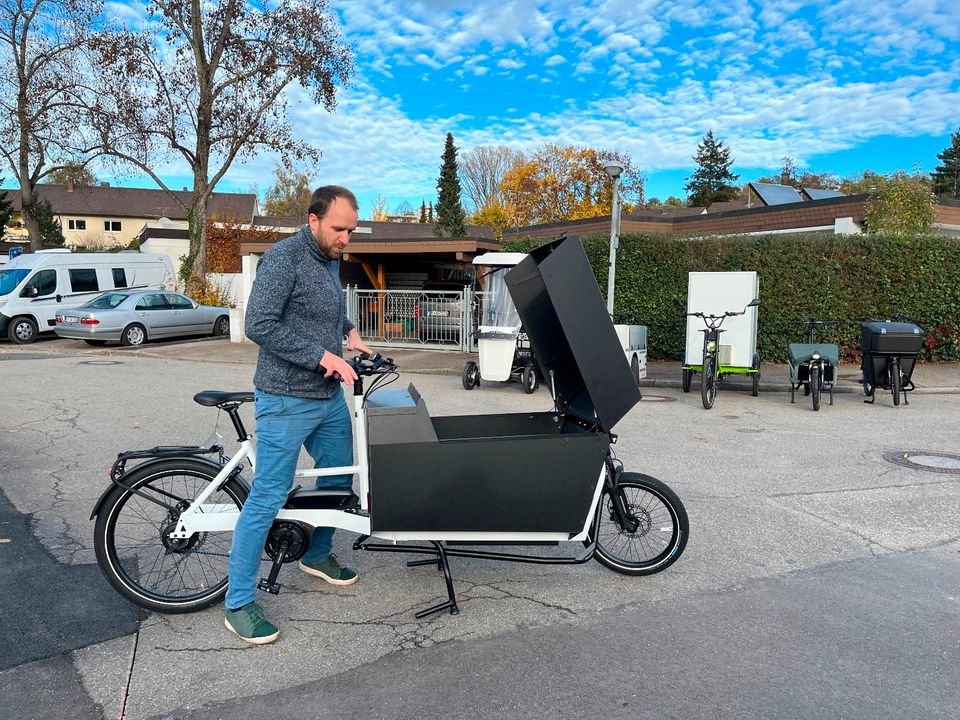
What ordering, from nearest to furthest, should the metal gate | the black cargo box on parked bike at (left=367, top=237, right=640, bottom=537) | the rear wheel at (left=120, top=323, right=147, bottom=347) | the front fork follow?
1. the black cargo box on parked bike at (left=367, top=237, right=640, bottom=537)
2. the front fork
3. the metal gate
4. the rear wheel at (left=120, top=323, right=147, bottom=347)

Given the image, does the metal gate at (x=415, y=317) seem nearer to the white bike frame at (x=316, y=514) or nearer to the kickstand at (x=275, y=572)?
the white bike frame at (x=316, y=514)

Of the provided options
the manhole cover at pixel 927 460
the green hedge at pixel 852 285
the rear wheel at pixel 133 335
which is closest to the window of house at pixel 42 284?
the rear wheel at pixel 133 335

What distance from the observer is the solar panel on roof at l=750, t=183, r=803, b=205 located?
105ft

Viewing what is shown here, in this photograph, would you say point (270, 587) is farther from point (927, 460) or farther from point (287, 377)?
point (927, 460)

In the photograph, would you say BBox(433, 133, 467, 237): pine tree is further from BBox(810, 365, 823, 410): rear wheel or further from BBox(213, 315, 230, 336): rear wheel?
BBox(810, 365, 823, 410): rear wheel

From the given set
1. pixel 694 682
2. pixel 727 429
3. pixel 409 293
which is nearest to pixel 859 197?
pixel 409 293

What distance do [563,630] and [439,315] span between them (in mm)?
15506

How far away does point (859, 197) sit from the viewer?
66.1 feet

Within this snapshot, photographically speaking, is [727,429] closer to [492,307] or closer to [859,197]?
[492,307]

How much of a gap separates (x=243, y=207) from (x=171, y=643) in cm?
8114

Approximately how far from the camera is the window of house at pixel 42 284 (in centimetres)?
2084

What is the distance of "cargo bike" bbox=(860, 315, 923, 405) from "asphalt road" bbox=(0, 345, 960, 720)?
4.81 meters

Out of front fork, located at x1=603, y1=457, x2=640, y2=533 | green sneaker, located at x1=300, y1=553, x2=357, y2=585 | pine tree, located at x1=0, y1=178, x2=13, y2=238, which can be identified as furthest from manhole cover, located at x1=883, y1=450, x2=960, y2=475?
pine tree, located at x1=0, y1=178, x2=13, y2=238

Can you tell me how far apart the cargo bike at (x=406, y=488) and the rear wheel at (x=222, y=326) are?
20.5 metres
